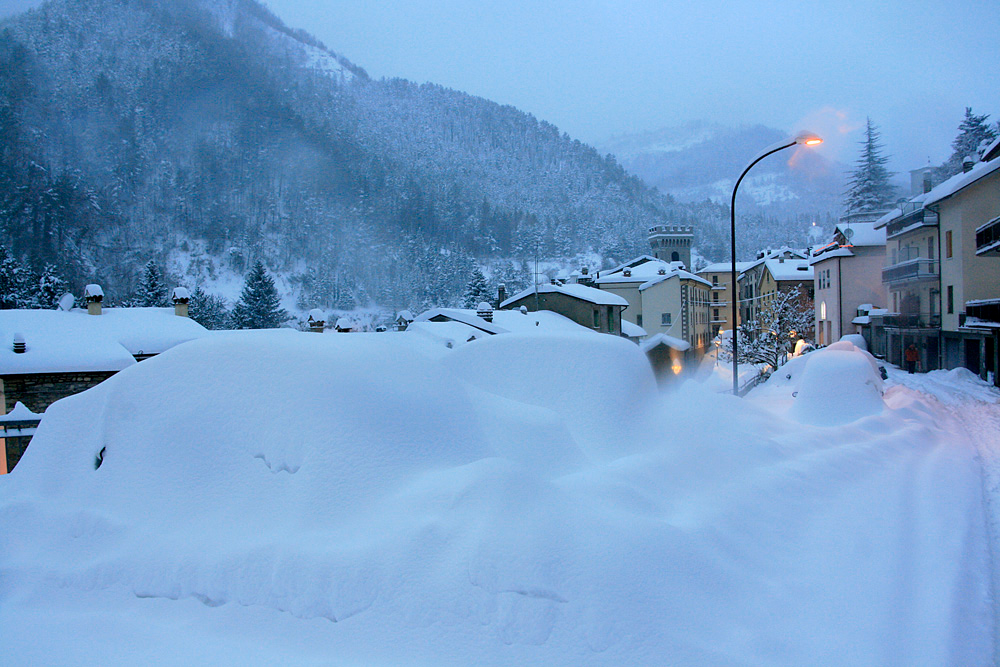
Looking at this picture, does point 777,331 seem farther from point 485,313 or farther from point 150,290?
point 150,290

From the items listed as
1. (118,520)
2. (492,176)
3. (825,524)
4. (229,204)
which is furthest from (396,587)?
(492,176)

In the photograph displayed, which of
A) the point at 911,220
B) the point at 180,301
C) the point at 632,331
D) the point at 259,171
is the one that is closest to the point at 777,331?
the point at 632,331

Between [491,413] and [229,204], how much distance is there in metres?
138

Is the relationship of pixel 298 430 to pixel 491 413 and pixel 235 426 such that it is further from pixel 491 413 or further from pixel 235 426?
pixel 491 413

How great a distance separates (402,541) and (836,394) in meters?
12.7

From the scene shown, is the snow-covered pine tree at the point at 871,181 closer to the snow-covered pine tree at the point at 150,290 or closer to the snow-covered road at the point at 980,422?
the snow-covered road at the point at 980,422

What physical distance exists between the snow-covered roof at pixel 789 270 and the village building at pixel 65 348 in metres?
49.0

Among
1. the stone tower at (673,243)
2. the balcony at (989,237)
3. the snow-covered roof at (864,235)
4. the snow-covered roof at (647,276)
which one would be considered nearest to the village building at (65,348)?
the balcony at (989,237)

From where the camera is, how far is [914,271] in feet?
104

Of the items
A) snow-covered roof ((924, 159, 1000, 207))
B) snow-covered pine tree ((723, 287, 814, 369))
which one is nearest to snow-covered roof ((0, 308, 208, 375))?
snow-covered pine tree ((723, 287, 814, 369))

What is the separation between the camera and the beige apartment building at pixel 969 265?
24.6 meters

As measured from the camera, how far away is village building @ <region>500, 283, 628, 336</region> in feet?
122

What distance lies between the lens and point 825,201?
558 feet

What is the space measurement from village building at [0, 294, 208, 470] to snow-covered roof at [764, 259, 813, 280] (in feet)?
161
